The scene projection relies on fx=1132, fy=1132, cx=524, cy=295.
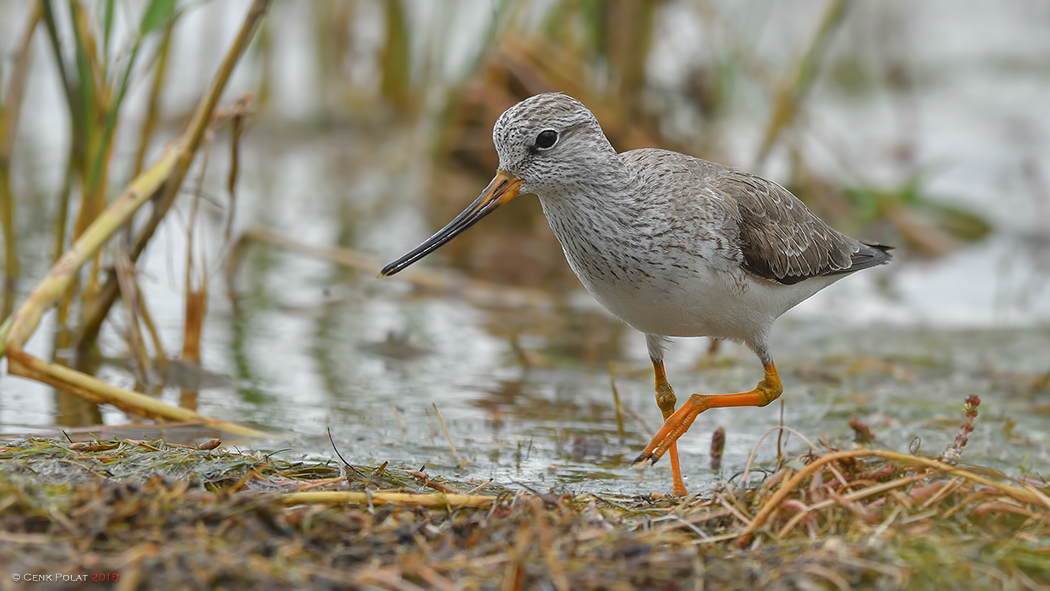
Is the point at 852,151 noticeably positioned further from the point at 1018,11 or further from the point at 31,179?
the point at 31,179

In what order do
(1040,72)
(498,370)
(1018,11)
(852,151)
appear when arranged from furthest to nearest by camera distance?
(1018,11) → (1040,72) → (852,151) → (498,370)

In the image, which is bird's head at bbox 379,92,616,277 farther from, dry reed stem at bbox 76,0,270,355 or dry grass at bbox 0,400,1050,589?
dry reed stem at bbox 76,0,270,355

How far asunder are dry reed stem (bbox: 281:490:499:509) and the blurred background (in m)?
1.03

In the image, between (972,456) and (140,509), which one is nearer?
(140,509)

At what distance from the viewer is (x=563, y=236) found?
5.34m

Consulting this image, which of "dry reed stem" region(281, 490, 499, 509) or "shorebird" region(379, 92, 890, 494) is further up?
"shorebird" region(379, 92, 890, 494)

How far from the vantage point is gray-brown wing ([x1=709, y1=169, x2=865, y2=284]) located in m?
5.61

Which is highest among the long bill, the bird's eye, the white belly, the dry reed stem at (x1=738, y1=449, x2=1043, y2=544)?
the bird's eye

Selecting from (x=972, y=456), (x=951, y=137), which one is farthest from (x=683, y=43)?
(x=972, y=456)

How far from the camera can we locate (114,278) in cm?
630

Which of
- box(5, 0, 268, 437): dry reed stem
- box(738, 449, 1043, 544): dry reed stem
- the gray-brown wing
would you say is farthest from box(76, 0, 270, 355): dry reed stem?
box(738, 449, 1043, 544): dry reed stem

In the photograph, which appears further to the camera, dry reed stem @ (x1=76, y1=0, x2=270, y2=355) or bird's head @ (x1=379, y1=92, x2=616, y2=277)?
dry reed stem @ (x1=76, y1=0, x2=270, y2=355)

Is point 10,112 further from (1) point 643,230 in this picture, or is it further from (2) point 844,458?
(2) point 844,458

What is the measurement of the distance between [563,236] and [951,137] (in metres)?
10.9
